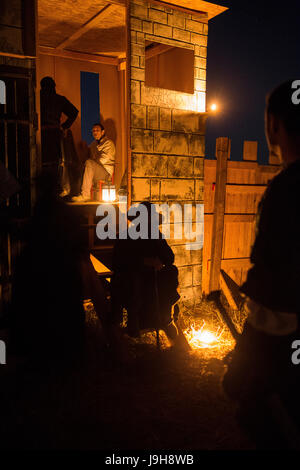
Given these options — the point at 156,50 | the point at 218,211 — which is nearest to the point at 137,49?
the point at 156,50

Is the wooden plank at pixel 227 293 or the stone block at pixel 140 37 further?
the wooden plank at pixel 227 293

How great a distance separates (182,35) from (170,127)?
160 centimetres

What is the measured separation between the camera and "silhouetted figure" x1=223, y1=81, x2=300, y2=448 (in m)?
1.39

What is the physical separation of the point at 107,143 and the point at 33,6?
3647 millimetres

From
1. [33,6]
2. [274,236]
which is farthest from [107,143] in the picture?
[274,236]

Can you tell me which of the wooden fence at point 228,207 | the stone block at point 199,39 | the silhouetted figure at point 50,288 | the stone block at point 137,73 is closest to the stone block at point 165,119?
the stone block at point 137,73

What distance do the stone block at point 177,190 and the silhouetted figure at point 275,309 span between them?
4.70 metres

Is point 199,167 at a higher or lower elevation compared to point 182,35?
lower

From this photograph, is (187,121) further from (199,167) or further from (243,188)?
(243,188)

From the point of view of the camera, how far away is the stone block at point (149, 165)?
5918 millimetres

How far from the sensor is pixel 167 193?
6.26m

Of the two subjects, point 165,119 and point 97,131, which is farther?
point 97,131

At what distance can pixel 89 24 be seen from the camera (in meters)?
7.62

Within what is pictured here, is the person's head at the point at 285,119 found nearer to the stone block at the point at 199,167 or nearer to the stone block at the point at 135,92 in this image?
the stone block at the point at 135,92
